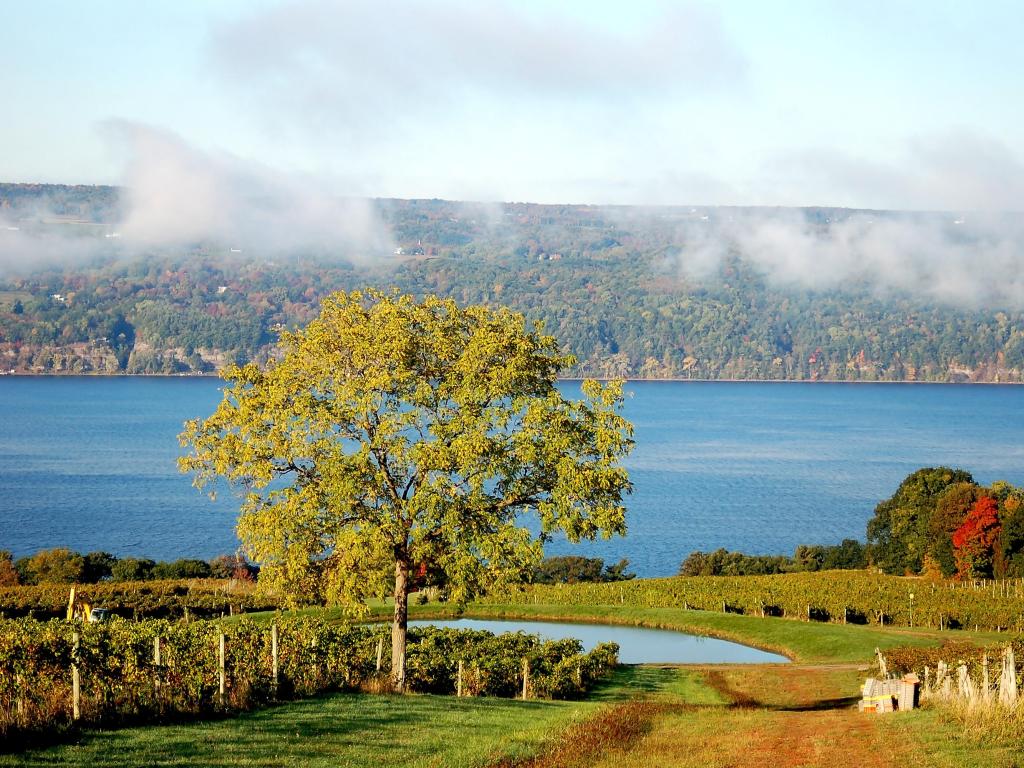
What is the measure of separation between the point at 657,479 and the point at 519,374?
15030cm

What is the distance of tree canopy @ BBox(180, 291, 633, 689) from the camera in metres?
29.9

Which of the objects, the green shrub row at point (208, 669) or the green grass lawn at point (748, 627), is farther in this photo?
the green grass lawn at point (748, 627)

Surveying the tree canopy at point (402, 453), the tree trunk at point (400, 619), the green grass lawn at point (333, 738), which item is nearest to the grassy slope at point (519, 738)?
the green grass lawn at point (333, 738)

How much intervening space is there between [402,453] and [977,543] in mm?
62104

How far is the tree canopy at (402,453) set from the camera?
29.9 meters

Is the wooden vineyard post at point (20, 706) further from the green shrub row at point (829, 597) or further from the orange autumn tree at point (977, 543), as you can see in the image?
the orange autumn tree at point (977, 543)

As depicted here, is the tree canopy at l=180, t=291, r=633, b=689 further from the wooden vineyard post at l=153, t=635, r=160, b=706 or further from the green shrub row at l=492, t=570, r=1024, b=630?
the green shrub row at l=492, t=570, r=1024, b=630

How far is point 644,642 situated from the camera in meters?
55.0

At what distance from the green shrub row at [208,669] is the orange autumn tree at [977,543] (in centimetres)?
5029

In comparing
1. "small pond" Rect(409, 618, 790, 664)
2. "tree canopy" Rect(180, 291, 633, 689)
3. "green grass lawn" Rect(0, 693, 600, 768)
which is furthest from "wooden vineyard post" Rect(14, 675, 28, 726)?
"small pond" Rect(409, 618, 790, 664)

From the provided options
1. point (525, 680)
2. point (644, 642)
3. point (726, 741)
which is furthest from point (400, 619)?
point (644, 642)

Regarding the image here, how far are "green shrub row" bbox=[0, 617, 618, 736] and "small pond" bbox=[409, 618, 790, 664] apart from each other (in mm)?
11529

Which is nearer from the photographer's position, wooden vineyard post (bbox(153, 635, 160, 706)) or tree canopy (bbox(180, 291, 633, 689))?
wooden vineyard post (bbox(153, 635, 160, 706))

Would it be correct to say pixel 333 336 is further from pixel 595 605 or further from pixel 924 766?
pixel 595 605
